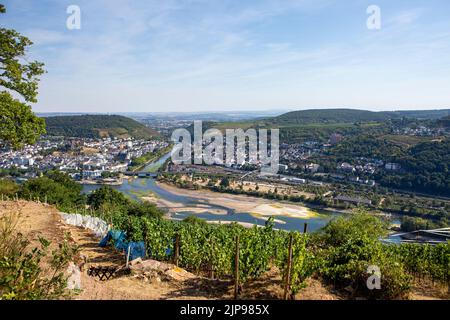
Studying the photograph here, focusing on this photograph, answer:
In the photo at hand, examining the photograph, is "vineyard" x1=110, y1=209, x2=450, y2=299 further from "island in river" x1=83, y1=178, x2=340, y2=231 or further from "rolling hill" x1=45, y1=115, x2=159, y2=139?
"rolling hill" x1=45, y1=115, x2=159, y2=139

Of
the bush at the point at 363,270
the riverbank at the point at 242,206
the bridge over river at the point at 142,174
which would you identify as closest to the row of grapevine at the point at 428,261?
the bush at the point at 363,270

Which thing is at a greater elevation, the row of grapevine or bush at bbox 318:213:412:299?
bush at bbox 318:213:412:299

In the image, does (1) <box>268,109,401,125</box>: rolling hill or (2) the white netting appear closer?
(2) the white netting

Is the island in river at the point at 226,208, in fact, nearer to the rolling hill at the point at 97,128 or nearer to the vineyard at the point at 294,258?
the vineyard at the point at 294,258

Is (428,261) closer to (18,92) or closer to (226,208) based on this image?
(18,92)

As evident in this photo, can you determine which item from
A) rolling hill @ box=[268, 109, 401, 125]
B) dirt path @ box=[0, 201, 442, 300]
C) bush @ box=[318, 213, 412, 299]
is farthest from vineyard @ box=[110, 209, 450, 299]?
rolling hill @ box=[268, 109, 401, 125]
